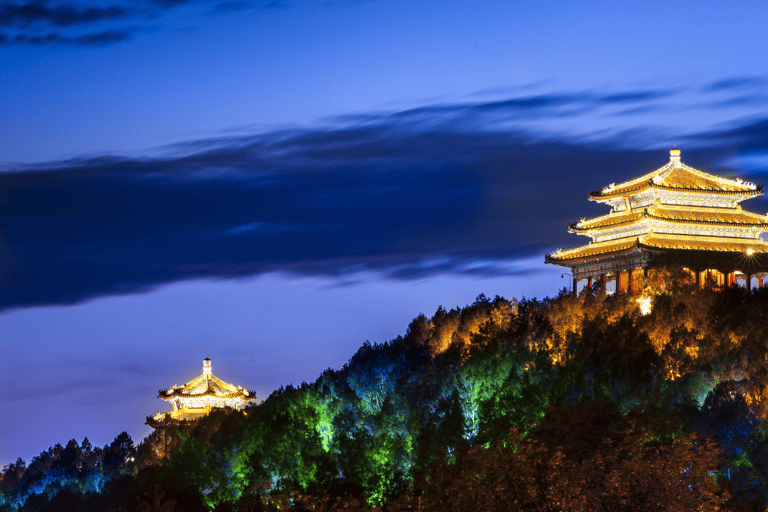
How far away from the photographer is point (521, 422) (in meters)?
50.6

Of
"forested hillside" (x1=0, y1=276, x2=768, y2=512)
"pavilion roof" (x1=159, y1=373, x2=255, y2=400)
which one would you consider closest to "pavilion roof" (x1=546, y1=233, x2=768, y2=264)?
"forested hillside" (x1=0, y1=276, x2=768, y2=512)

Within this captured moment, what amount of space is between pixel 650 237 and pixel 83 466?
58.6 metres

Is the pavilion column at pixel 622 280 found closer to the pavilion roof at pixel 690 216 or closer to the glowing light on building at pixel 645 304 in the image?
the pavilion roof at pixel 690 216

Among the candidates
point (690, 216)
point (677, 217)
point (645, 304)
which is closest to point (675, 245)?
point (677, 217)

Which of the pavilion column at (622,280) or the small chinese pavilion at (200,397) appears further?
the small chinese pavilion at (200,397)

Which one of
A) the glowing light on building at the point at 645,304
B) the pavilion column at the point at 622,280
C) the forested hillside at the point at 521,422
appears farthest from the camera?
the pavilion column at the point at 622,280

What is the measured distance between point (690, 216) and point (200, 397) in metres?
40.9

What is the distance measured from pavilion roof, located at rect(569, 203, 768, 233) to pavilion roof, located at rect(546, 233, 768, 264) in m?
0.92

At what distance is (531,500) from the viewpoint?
42094mm

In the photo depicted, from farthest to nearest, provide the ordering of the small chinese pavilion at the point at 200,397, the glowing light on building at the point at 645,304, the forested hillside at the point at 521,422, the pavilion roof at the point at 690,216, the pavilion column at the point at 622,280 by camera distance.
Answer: the small chinese pavilion at the point at 200,397 < the pavilion column at the point at 622,280 < the pavilion roof at the point at 690,216 < the glowing light on building at the point at 645,304 < the forested hillside at the point at 521,422

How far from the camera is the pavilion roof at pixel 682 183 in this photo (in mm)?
76312

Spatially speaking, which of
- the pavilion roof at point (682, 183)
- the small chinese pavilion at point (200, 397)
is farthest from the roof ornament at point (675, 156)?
the small chinese pavilion at point (200, 397)

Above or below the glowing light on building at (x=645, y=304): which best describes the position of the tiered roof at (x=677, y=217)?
above

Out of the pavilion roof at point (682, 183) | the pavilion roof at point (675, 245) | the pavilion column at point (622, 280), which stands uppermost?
the pavilion roof at point (682, 183)
